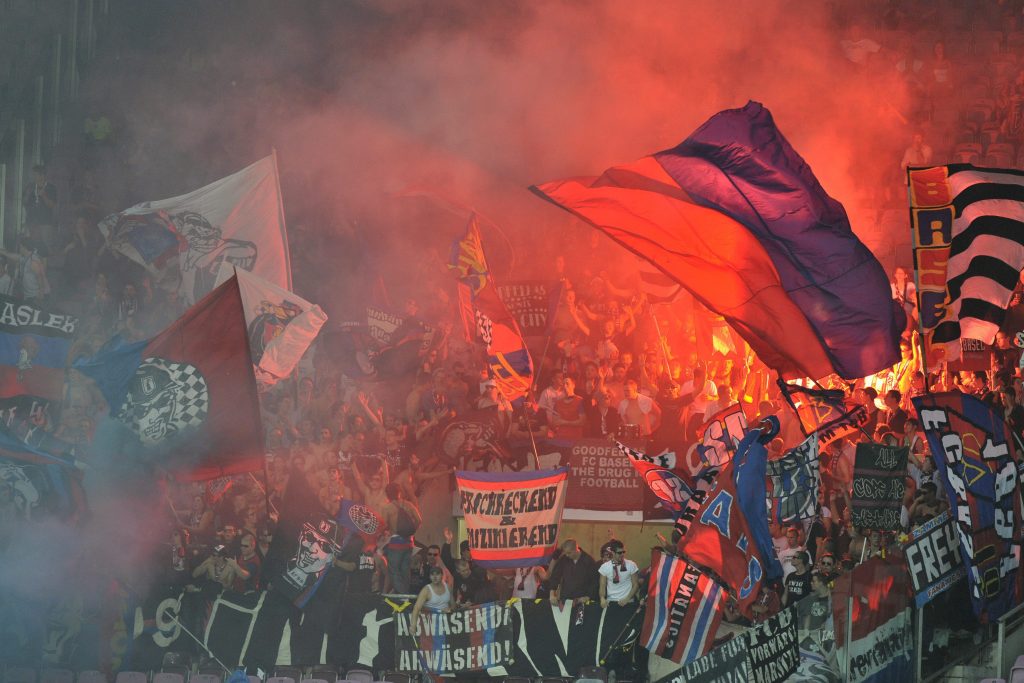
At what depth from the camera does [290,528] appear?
27.9 feet

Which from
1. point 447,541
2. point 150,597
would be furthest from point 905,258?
point 150,597

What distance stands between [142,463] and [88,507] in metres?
0.46

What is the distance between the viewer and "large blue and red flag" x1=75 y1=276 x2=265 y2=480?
7918mm

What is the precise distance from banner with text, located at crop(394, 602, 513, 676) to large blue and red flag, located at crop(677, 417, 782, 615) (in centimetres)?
112

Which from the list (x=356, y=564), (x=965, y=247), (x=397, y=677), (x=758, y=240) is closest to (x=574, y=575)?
(x=397, y=677)

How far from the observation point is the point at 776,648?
7.18 m

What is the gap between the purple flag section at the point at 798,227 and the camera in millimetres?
7914

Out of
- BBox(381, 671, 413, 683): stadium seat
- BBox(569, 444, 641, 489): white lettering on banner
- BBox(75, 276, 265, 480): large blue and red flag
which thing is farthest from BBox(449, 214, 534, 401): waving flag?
BBox(381, 671, 413, 683): stadium seat

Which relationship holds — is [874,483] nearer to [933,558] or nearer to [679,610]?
[933,558]

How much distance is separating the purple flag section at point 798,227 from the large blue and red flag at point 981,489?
1.69 feet

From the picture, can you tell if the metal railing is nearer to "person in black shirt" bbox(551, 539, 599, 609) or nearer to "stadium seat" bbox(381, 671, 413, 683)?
"person in black shirt" bbox(551, 539, 599, 609)

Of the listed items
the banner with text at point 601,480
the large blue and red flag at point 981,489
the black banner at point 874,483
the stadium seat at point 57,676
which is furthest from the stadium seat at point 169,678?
the large blue and red flag at point 981,489

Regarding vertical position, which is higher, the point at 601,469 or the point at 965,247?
the point at 965,247

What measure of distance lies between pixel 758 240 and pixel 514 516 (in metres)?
2.10
